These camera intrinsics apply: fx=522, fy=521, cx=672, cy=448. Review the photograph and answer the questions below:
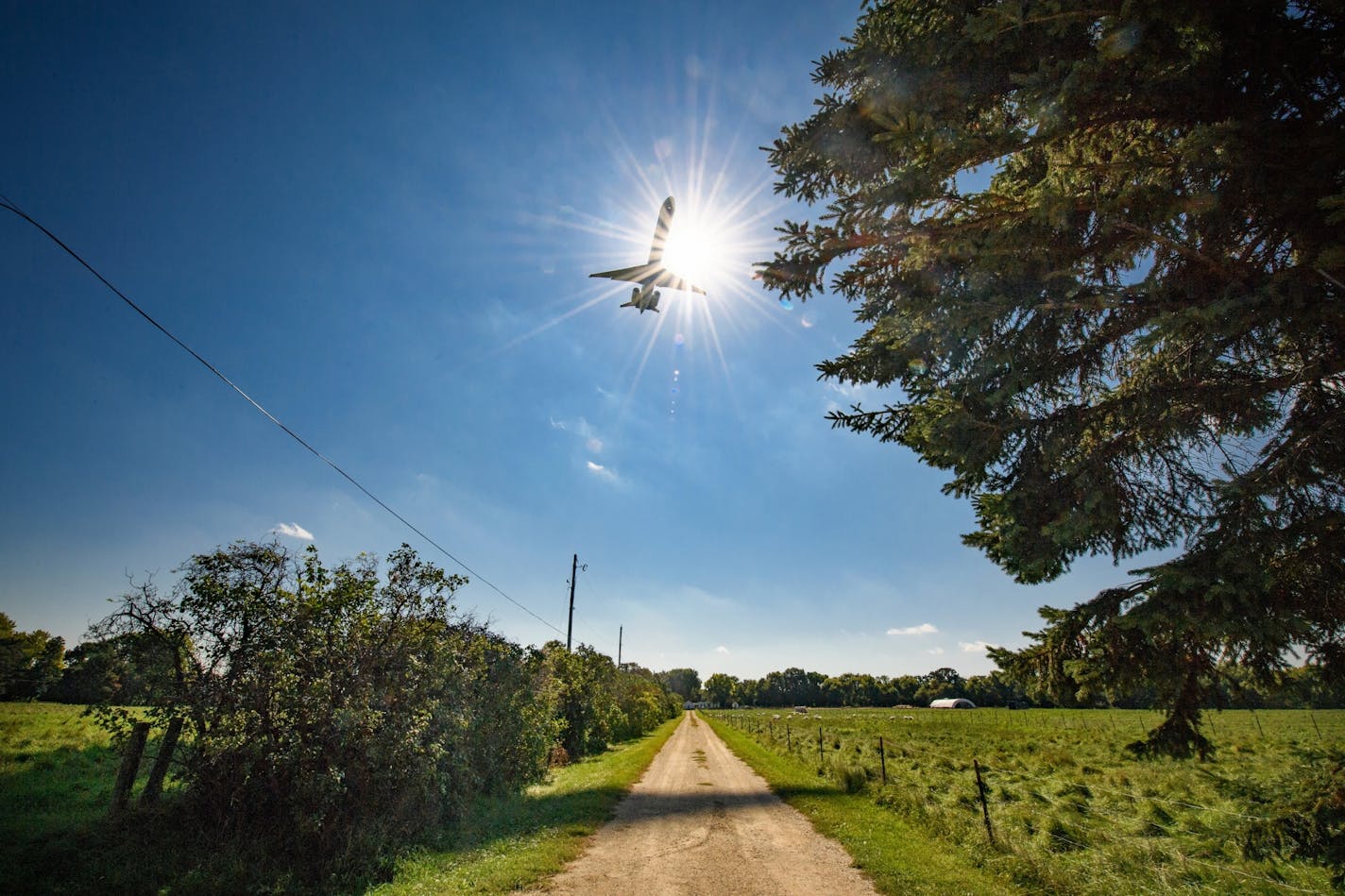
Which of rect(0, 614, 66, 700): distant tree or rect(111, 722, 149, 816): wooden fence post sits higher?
rect(0, 614, 66, 700): distant tree

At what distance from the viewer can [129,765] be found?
26.2 feet

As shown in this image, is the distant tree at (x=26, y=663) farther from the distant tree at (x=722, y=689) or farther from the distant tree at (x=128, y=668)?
the distant tree at (x=722, y=689)

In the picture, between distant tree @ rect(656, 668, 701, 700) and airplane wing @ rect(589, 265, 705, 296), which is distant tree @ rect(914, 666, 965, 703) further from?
airplane wing @ rect(589, 265, 705, 296)

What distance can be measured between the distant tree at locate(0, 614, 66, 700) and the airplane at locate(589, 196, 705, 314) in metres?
51.0

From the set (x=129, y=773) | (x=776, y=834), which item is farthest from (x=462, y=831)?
(x=776, y=834)

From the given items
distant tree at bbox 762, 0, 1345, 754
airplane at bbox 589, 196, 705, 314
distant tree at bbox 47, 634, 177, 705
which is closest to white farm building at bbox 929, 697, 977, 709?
distant tree at bbox 762, 0, 1345, 754

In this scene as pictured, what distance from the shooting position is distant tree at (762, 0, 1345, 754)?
13.8ft

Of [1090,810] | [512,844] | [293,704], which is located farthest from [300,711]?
[1090,810]

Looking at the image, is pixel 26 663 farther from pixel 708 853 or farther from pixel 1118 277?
pixel 1118 277

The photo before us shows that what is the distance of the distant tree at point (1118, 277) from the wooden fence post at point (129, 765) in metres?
11.3

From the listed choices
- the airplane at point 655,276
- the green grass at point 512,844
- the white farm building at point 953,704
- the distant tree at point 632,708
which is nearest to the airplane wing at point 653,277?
the airplane at point 655,276

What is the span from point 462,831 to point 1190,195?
1381 centimetres

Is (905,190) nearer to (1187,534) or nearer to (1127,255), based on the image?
(1127,255)

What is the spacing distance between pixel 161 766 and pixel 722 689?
606 ft
